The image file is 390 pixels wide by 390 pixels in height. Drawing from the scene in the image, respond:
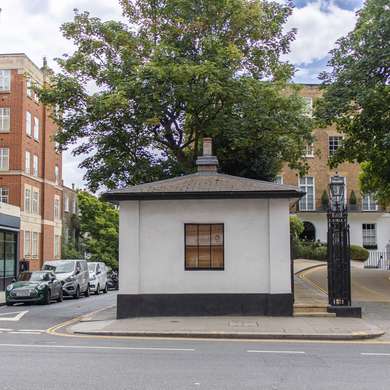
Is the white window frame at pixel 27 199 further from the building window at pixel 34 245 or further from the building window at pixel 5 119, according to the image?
the building window at pixel 5 119

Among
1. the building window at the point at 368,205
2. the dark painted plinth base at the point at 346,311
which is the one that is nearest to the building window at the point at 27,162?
the building window at the point at 368,205

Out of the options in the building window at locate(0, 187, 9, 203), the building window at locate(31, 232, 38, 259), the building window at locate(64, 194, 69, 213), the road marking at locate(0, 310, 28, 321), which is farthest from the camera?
the building window at locate(64, 194, 69, 213)

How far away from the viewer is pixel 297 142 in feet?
78.0

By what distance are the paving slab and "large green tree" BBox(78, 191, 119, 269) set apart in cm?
3926

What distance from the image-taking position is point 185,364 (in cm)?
902

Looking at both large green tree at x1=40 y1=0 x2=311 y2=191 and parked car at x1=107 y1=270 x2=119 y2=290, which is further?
parked car at x1=107 y1=270 x2=119 y2=290

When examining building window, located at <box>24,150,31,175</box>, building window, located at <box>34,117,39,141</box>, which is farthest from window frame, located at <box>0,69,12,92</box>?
building window, located at <box>24,150,31,175</box>

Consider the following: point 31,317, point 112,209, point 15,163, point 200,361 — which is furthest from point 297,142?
point 112,209

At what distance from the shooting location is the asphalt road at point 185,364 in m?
7.62

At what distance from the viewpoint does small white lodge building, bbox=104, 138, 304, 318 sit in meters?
15.6

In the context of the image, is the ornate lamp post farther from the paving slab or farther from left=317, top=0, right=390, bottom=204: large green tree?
left=317, top=0, right=390, bottom=204: large green tree

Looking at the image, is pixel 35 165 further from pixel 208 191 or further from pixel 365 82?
pixel 208 191

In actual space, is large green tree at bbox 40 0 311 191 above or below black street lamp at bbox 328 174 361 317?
above

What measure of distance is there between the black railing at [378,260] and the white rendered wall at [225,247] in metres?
27.6
